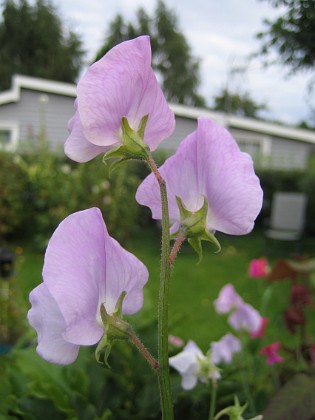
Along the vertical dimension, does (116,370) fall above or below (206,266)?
above

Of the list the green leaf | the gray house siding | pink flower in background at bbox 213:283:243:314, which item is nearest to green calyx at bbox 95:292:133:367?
the green leaf

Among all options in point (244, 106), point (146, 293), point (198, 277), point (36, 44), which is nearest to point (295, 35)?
point (198, 277)

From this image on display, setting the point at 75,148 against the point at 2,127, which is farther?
the point at 2,127

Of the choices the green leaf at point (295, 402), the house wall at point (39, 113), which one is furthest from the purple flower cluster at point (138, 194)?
the house wall at point (39, 113)

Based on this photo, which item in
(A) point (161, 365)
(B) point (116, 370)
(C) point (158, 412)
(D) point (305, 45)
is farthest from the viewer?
(D) point (305, 45)

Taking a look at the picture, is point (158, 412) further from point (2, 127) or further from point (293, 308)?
point (2, 127)

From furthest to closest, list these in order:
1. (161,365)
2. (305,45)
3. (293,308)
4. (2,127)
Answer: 1. (2,127)
2. (305,45)
3. (293,308)
4. (161,365)

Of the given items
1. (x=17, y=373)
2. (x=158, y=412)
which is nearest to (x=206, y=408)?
(x=158, y=412)
